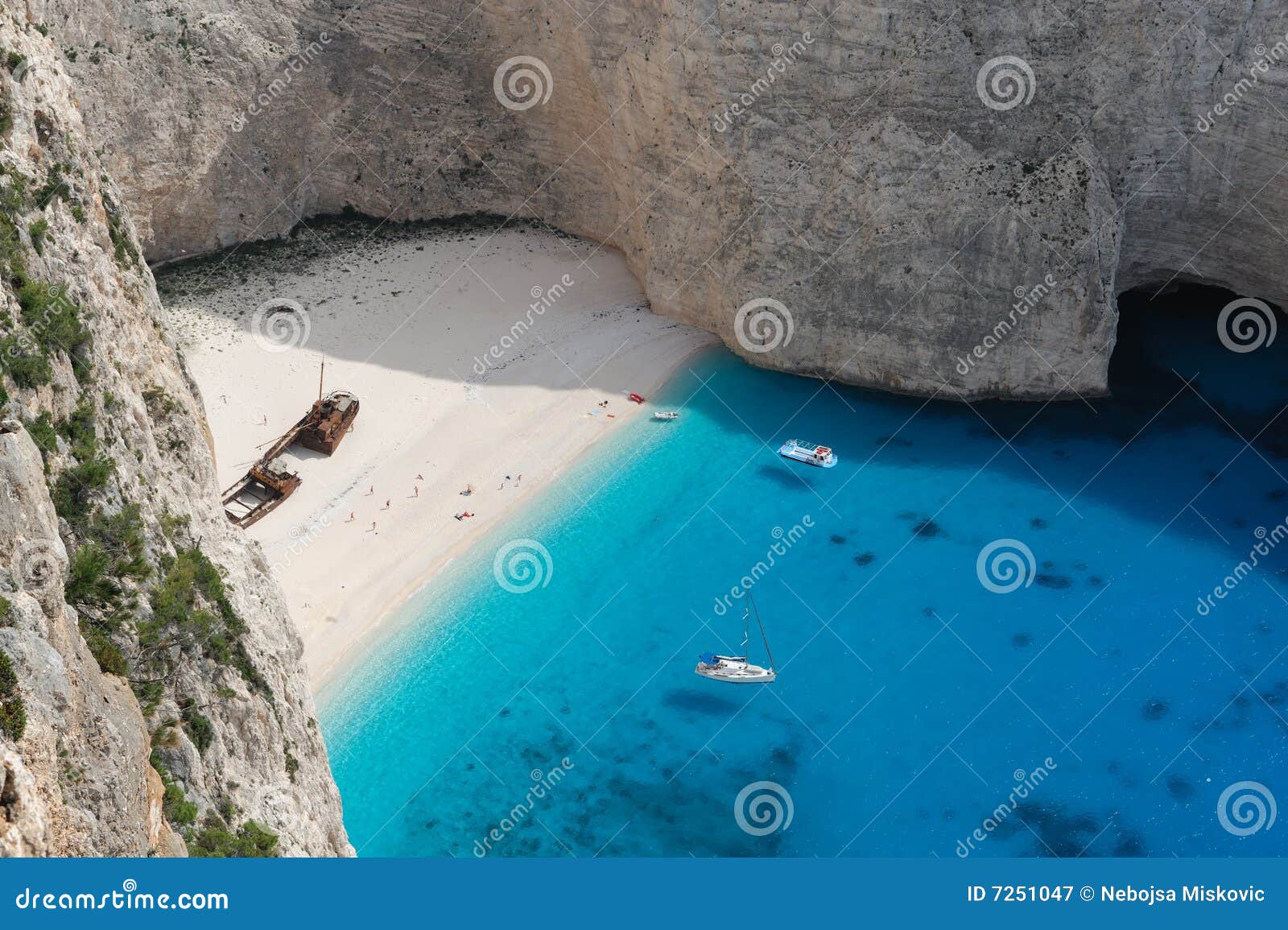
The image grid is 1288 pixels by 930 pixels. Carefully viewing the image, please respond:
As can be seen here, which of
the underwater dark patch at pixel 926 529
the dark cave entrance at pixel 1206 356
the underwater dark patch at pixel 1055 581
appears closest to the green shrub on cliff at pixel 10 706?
the underwater dark patch at pixel 926 529

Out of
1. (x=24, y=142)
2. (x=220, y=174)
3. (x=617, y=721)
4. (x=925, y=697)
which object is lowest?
(x=617, y=721)

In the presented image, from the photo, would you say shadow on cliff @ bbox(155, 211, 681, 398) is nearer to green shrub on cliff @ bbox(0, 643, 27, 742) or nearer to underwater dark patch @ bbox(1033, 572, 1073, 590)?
underwater dark patch @ bbox(1033, 572, 1073, 590)

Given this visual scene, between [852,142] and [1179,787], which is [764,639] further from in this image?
[852,142]

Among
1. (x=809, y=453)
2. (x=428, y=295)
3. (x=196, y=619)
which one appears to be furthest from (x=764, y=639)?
(x=428, y=295)

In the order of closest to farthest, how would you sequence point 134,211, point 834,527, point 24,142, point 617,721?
1. point 24,142
2. point 617,721
3. point 834,527
4. point 134,211

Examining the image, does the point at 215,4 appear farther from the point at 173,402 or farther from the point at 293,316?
the point at 173,402

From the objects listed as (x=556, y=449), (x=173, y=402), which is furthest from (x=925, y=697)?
(x=173, y=402)

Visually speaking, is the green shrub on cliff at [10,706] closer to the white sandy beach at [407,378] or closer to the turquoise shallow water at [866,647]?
the turquoise shallow water at [866,647]
